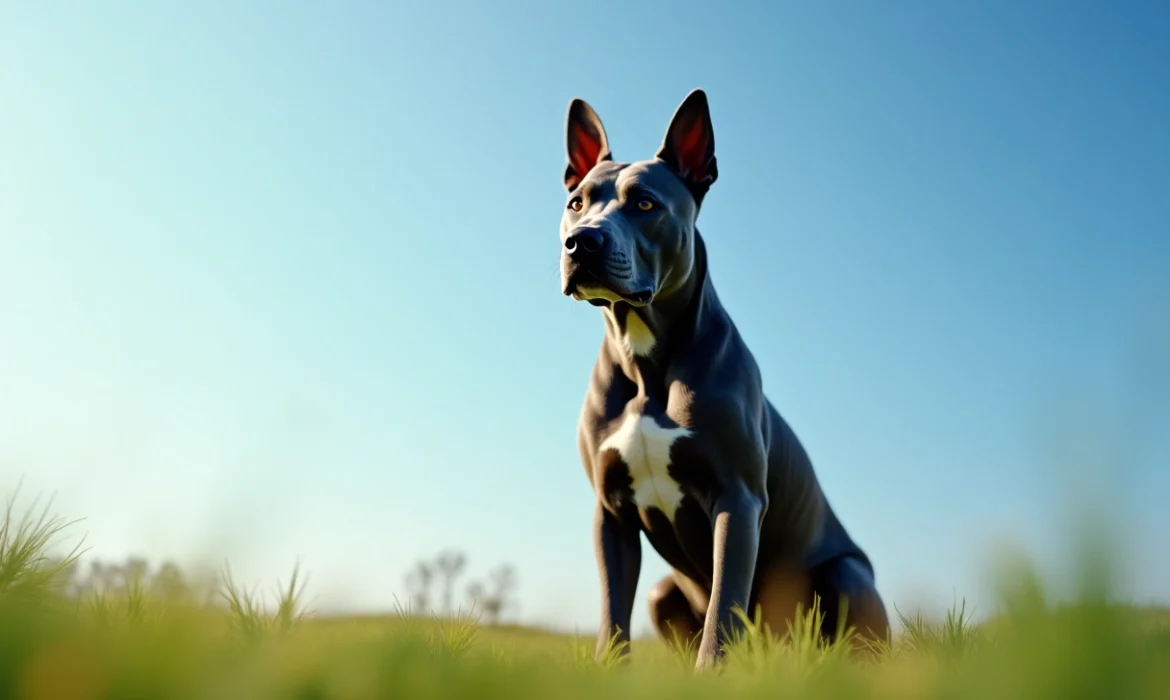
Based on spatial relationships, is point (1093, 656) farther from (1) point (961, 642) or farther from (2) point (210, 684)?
(1) point (961, 642)

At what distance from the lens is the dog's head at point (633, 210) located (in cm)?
395

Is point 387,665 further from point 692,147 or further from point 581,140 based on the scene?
point 581,140

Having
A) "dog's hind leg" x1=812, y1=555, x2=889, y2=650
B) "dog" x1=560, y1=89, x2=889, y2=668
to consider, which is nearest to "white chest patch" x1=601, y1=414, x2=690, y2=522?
"dog" x1=560, y1=89, x2=889, y2=668

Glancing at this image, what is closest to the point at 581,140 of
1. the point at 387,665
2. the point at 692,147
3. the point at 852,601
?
the point at 692,147

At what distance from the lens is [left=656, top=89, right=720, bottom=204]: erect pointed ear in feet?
15.3

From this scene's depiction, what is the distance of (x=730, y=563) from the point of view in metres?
3.79

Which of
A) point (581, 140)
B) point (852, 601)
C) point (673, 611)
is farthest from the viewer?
point (581, 140)

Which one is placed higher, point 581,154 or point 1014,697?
point 581,154

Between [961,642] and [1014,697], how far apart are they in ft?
5.60

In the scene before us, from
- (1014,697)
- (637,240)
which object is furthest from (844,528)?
(1014,697)

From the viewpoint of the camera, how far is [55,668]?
107cm

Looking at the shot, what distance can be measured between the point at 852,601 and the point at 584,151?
2929 mm

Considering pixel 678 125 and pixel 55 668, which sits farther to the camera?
pixel 678 125

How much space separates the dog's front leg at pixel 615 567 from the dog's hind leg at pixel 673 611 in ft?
1.90
